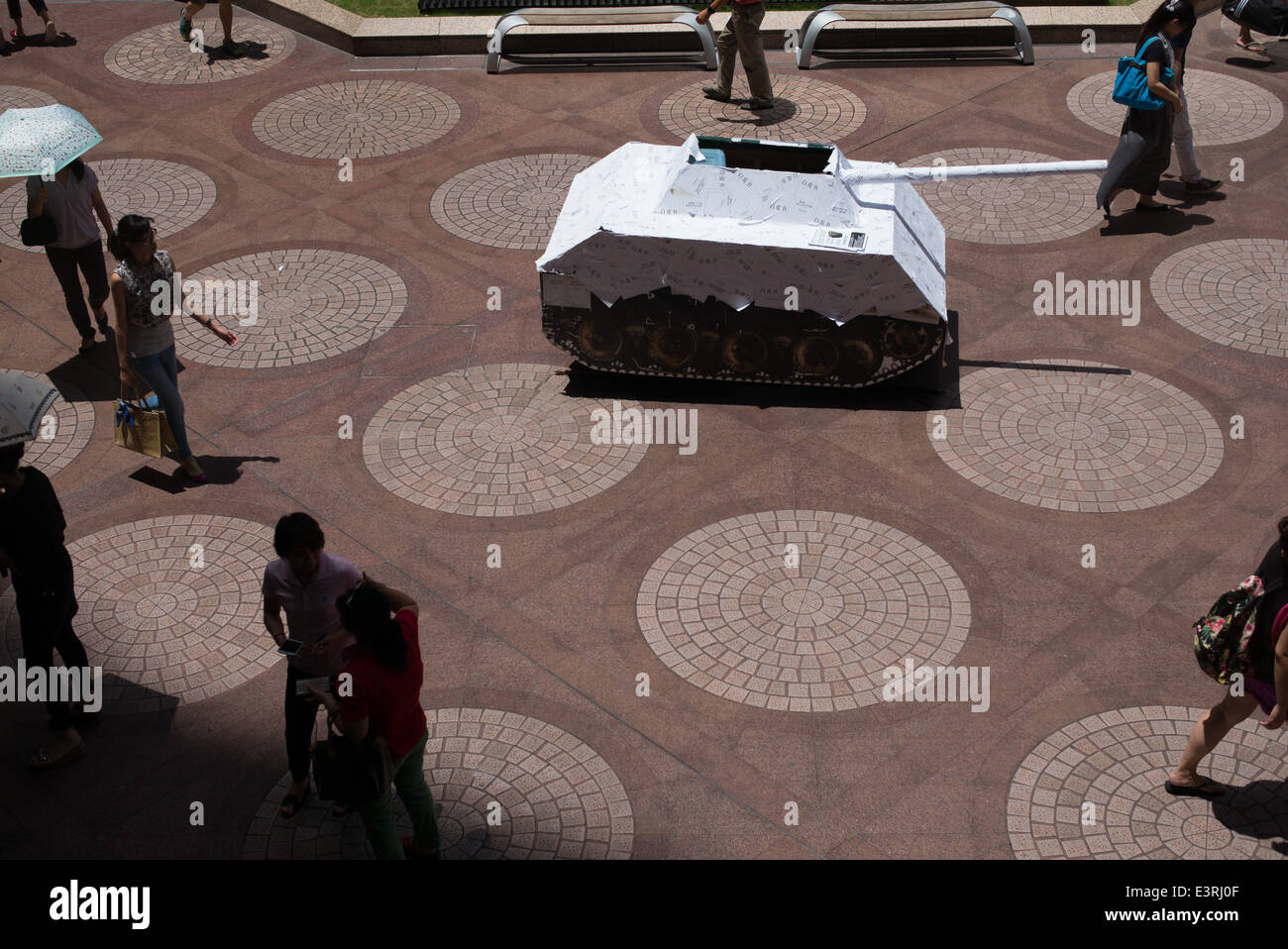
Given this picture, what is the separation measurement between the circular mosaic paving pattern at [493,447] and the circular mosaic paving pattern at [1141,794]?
137 inches

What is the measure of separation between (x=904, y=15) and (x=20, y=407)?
1147 cm

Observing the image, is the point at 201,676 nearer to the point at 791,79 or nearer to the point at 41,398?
the point at 41,398

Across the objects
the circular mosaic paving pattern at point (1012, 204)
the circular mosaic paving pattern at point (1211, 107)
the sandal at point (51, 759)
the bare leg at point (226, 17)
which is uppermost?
the circular mosaic paving pattern at point (1211, 107)

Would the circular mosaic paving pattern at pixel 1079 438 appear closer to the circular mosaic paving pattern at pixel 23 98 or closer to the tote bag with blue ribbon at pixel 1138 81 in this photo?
the tote bag with blue ribbon at pixel 1138 81

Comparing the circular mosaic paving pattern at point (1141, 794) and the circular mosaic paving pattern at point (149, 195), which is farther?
the circular mosaic paving pattern at point (149, 195)

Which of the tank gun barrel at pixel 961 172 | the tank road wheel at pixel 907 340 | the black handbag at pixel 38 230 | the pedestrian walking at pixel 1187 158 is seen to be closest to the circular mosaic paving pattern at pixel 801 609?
the tank road wheel at pixel 907 340

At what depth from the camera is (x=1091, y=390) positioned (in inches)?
376

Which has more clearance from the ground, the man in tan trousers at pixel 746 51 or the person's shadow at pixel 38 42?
the man in tan trousers at pixel 746 51

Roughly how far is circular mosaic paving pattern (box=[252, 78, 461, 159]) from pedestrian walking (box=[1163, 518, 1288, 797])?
955 centimetres

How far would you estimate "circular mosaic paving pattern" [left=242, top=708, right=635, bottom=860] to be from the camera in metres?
6.32

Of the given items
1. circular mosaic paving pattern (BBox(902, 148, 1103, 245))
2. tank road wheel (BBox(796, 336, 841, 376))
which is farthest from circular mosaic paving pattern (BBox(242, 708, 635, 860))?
circular mosaic paving pattern (BBox(902, 148, 1103, 245))

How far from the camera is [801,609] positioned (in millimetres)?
7734

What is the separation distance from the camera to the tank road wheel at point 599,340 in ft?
30.3

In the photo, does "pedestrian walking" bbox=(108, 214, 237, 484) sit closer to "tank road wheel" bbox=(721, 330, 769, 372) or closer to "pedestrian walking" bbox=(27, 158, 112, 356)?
"pedestrian walking" bbox=(27, 158, 112, 356)
